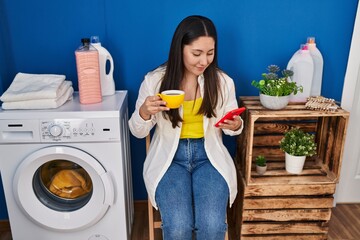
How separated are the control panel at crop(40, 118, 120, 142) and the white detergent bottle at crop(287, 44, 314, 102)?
987 millimetres

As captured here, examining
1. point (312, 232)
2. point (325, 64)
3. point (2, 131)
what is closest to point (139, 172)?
point (2, 131)

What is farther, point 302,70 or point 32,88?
point 302,70

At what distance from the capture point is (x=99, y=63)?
186cm

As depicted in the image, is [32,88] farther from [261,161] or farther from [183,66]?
[261,161]

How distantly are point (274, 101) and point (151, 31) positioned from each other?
78 centimetres

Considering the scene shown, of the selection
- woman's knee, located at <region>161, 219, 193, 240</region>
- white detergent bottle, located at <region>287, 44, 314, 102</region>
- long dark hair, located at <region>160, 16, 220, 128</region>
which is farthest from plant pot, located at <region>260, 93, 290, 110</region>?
woman's knee, located at <region>161, 219, 193, 240</region>

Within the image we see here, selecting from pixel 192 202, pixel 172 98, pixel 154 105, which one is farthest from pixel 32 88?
pixel 192 202

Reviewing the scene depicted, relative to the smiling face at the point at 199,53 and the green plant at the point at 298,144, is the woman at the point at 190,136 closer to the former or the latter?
the smiling face at the point at 199,53

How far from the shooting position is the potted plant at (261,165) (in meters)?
1.91

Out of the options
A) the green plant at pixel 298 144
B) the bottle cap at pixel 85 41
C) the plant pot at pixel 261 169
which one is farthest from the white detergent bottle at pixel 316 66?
the bottle cap at pixel 85 41

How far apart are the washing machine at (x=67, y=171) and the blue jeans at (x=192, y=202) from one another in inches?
11.8

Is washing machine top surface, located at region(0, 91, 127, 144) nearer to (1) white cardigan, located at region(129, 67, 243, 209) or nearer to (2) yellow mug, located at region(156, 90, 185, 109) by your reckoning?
(1) white cardigan, located at region(129, 67, 243, 209)

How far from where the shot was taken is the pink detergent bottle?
173 cm

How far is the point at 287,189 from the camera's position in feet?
6.07
